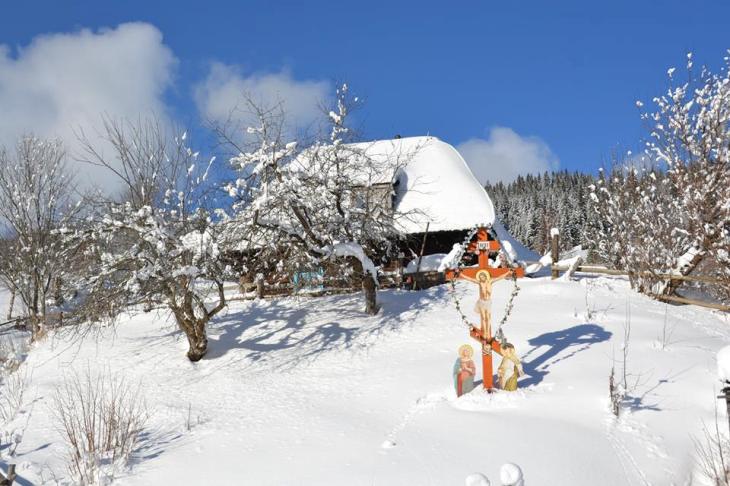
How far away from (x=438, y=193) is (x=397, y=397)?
14434mm

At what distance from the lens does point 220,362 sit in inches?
397

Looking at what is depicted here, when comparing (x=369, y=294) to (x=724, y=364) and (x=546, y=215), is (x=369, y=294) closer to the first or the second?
(x=724, y=364)

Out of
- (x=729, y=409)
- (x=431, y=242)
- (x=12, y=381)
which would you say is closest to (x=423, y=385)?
(x=729, y=409)

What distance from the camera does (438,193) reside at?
20.7 m

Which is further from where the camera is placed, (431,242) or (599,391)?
(431,242)

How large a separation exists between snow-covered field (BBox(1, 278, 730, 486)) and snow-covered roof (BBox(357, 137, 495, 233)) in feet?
20.6

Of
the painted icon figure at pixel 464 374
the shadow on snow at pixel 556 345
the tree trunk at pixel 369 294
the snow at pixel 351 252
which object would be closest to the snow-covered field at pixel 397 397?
the shadow on snow at pixel 556 345

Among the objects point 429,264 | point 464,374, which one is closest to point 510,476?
point 464,374

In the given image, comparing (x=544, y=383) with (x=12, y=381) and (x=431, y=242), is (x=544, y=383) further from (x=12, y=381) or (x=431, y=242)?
(x=431, y=242)

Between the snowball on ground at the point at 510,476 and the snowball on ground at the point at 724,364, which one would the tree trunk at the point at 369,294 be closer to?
the snowball on ground at the point at 724,364

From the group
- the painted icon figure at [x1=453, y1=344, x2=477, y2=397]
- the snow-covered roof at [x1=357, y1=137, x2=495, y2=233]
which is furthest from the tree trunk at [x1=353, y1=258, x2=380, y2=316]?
the snow-covered roof at [x1=357, y1=137, x2=495, y2=233]

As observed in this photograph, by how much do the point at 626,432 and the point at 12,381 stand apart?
1233 cm

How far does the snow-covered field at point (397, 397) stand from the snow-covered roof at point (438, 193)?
20.6 feet

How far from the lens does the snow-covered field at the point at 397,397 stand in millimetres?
5074
